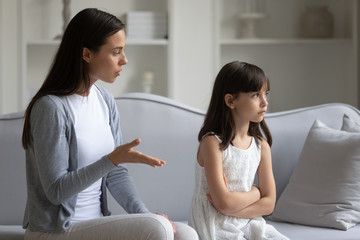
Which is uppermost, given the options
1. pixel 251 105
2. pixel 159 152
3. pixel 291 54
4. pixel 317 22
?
pixel 317 22

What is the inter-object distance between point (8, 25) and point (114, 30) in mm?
2220

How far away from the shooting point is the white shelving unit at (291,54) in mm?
3703

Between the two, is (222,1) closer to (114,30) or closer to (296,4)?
(296,4)

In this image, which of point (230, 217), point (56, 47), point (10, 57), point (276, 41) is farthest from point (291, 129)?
point (10, 57)

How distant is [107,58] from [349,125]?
1.07m

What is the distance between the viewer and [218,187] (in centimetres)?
163

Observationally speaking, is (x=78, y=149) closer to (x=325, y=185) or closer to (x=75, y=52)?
(x=75, y=52)

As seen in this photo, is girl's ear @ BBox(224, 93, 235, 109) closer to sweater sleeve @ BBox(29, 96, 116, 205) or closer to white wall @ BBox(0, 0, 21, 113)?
sweater sleeve @ BBox(29, 96, 116, 205)

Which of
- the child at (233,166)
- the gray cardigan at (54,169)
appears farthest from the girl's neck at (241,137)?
the gray cardigan at (54,169)

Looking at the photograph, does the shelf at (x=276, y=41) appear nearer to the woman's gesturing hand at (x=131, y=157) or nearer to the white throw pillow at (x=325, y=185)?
the white throw pillow at (x=325, y=185)

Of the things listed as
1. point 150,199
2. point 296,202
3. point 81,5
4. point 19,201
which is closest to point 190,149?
point 150,199

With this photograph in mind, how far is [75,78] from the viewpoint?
1535 millimetres

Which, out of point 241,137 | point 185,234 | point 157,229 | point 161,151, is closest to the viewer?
point 157,229

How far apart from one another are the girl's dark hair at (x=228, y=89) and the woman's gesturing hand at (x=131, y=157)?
39cm
